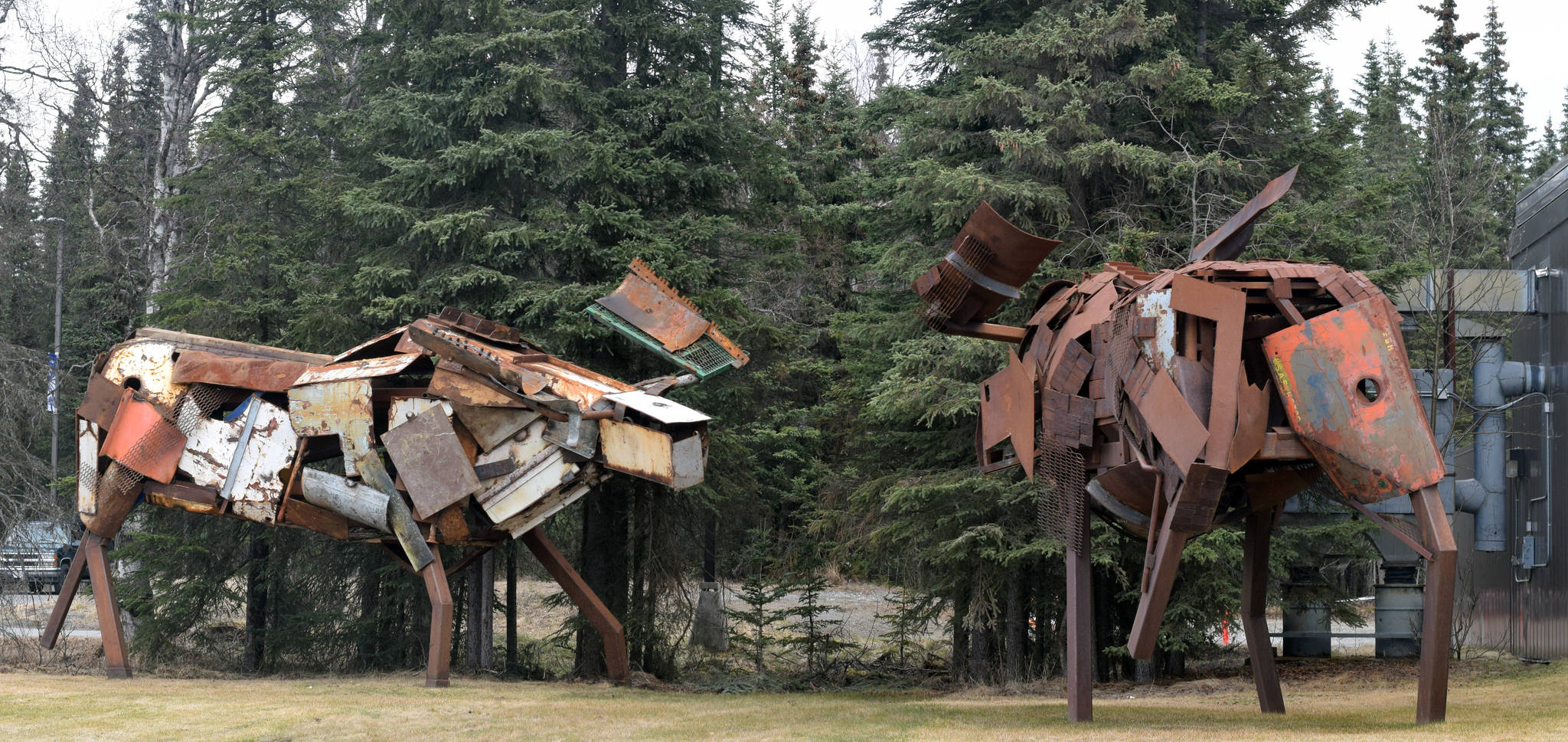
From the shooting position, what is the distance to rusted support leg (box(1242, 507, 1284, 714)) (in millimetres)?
9789

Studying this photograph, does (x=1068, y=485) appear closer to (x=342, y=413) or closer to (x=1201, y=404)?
(x=1201, y=404)

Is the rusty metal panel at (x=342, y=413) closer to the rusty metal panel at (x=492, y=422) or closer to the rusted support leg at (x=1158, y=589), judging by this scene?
the rusty metal panel at (x=492, y=422)

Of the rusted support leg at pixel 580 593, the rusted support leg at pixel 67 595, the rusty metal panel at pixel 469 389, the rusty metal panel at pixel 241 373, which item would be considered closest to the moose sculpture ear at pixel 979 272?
the rusty metal panel at pixel 469 389

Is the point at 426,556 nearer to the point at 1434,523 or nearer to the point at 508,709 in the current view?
the point at 508,709

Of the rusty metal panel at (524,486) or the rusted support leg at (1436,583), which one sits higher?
the rusty metal panel at (524,486)

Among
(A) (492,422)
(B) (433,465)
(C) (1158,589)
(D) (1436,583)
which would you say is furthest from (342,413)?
(D) (1436,583)

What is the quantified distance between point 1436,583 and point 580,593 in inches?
311

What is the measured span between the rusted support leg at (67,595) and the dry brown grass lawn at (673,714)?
21.5 inches

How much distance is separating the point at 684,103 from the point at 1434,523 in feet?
39.3

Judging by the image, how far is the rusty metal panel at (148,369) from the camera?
12.8m

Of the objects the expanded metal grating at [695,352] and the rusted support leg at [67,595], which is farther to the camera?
the rusted support leg at [67,595]

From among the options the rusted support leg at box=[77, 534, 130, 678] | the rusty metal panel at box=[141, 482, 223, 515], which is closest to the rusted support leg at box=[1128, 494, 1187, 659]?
→ the rusty metal panel at box=[141, 482, 223, 515]

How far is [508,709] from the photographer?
10898 millimetres

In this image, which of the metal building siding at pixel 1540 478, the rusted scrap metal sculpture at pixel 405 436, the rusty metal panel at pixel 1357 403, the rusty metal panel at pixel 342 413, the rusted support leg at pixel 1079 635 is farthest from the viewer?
the metal building siding at pixel 1540 478
